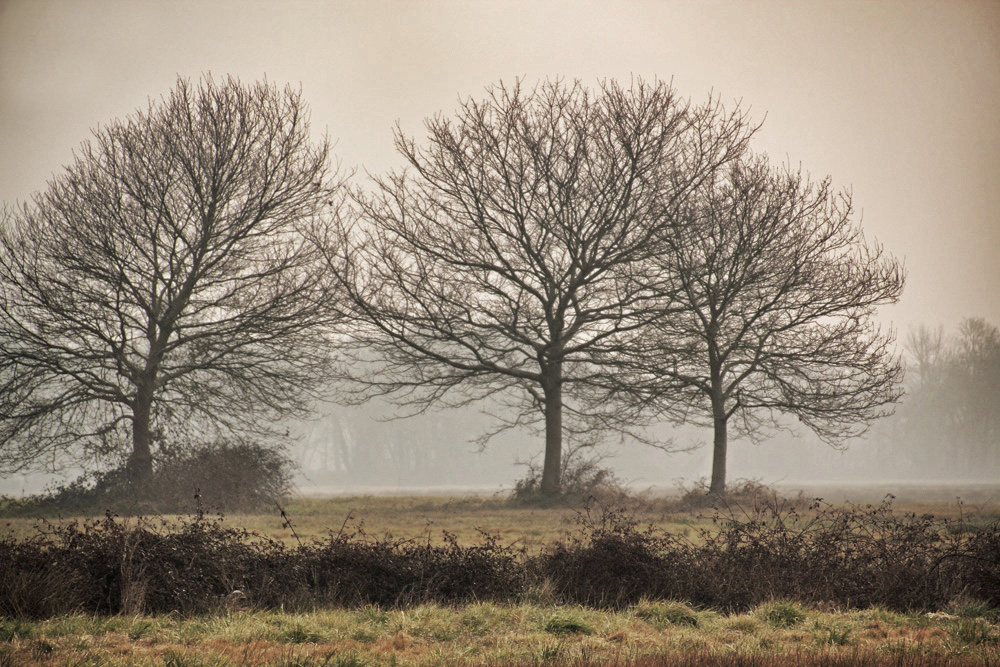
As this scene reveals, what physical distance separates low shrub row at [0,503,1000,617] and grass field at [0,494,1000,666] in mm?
528

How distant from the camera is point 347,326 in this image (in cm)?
2095

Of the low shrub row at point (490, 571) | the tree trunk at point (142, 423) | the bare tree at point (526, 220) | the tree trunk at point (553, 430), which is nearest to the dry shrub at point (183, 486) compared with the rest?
the tree trunk at point (142, 423)

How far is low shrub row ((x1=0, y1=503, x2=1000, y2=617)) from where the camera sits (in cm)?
877

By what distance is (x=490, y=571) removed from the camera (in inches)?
378

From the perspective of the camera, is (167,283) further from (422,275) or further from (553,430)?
(553,430)

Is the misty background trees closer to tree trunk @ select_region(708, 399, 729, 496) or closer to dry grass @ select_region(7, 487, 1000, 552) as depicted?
tree trunk @ select_region(708, 399, 729, 496)

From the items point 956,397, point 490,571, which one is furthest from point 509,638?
point 956,397

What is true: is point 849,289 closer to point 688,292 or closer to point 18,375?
point 688,292

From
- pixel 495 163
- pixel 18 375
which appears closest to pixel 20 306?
pixel 18 375

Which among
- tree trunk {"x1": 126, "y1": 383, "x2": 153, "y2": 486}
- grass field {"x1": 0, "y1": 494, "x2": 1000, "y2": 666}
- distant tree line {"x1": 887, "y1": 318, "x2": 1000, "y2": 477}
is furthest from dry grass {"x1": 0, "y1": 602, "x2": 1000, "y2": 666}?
distant tree line {"x1": 887, "y1": 318, "x2": 1000, "y2": 477}

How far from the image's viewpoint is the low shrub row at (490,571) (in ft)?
28.8

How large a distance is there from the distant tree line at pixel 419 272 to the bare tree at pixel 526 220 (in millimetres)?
74

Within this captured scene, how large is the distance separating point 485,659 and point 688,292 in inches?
618

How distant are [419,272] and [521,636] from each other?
13570 millimetres
